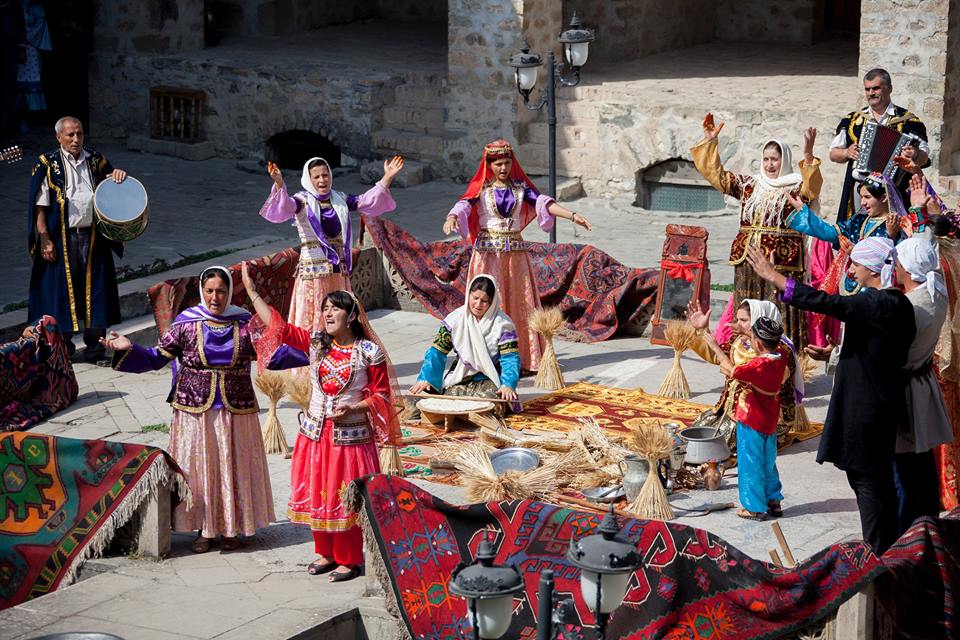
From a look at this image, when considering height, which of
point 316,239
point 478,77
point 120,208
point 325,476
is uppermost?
point 478,77

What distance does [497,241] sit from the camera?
11375mm

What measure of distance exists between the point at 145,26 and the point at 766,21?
747 centimetres

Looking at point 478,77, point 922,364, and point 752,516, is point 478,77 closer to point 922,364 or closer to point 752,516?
point 752,516

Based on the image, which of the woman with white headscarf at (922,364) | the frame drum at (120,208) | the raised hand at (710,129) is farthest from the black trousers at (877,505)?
the frame drum at (120,208)

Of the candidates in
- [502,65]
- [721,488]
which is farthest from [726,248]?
[721,488]

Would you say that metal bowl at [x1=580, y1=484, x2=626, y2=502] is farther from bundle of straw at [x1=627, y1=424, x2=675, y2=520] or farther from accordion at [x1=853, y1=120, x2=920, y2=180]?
accordion at [x1=853, y1=120, x2=920, y2=180]

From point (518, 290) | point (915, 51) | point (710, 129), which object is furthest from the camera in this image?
point (915, 51)

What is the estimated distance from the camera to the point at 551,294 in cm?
1291

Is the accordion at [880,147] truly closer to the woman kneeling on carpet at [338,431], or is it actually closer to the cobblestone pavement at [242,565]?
the cobblestone pavement at [242,565]

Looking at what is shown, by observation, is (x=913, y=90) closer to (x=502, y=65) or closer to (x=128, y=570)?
(x=502, y=65)

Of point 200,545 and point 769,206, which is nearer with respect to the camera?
point 200,545

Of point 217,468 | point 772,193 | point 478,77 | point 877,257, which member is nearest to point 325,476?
point 217,468

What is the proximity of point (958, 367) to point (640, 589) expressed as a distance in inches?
103

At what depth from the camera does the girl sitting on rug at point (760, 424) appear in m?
8.41
